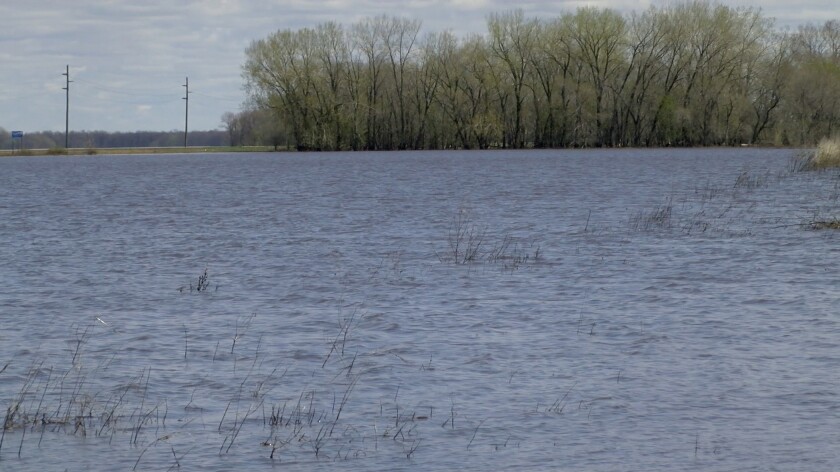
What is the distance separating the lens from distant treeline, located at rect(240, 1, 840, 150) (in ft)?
345

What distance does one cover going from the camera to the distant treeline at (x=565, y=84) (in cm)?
10519

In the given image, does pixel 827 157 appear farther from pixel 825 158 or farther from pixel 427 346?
pixel 427 346

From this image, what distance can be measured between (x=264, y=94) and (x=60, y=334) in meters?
101

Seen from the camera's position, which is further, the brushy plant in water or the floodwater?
the brushy plant in water

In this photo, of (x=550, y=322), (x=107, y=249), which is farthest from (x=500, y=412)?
(x=107, y=249)

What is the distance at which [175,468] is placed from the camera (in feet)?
31.1

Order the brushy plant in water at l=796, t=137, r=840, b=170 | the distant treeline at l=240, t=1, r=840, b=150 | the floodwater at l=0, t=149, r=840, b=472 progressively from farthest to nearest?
the distant treeline at l=240, t=1, r=840, b=150, the brushy plant in water at l=796, t=137, r=840, b=170, the floodwater at l=0, t=149, r=840, b=472

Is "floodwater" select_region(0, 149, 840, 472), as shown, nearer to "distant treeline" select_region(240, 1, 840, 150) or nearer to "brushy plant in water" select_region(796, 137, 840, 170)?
"brushy plant in water" select_region(796, 137, 840, 170)

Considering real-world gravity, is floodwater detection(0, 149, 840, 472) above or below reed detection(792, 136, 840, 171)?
below

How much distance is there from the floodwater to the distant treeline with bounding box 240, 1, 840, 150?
76667 mm

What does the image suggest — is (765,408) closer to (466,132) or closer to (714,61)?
(714,61)

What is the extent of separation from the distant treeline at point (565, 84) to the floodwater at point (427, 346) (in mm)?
76667

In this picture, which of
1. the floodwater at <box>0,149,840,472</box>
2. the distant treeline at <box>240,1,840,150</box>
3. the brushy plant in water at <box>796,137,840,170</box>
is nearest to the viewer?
the floodwater at <box>0,149,840,472</box>

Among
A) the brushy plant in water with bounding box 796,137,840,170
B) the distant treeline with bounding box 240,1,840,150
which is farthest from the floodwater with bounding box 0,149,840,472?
the distant treeline with bounding box 240,1,840,150
